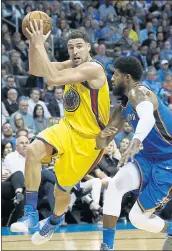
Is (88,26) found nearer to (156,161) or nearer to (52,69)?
(52,69)

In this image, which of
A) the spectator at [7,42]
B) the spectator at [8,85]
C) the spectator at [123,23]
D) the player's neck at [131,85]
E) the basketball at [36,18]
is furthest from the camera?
the spectator at [123,23]

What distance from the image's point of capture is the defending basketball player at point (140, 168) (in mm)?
6332

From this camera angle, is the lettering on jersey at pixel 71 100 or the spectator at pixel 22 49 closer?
the lettering on jersey at pixel 71 100

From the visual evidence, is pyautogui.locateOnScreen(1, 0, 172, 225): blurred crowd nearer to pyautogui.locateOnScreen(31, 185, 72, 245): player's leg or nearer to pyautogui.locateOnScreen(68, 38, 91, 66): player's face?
pyautogui.locateOnScreen(31, 185, 72, 245): player's leg

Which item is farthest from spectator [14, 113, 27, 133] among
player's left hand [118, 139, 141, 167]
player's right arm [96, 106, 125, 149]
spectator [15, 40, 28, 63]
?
player's left hand [118, 139, 141, 167]

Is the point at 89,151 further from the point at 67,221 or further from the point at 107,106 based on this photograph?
the point at 67,221

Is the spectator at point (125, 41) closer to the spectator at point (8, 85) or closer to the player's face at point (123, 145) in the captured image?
the spectator at point (8, 85)

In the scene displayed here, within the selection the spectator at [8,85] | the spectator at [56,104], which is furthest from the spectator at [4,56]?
the spectator at [56,104]

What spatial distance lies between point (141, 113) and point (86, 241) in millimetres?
3890

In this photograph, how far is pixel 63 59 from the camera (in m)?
15.2

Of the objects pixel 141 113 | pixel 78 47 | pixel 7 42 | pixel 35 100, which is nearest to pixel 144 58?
pixel 7 42

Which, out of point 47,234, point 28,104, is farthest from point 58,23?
point 47,234

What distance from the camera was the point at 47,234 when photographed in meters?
7.44

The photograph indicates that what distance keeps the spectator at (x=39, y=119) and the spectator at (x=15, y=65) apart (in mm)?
2022
